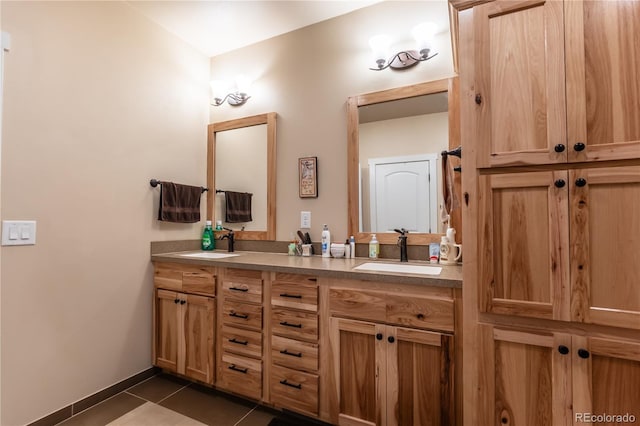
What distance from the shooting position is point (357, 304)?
5.00ft

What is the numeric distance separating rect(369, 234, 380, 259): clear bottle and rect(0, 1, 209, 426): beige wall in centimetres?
162

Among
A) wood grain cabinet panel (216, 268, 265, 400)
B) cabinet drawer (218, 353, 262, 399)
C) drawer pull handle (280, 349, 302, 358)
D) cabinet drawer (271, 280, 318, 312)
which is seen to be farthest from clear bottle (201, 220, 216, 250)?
drawer pull handle (280, 349, 302, 358)

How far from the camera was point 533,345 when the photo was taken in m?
1.15

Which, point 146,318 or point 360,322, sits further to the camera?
point 146,318

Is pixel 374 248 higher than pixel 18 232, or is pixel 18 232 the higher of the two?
pixel 18 232

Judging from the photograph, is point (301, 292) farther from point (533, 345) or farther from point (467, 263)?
point (533, 345)

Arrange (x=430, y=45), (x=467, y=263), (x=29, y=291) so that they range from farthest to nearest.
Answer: (x=430, y=45), (x=29, y=291), (x=467, y=263)

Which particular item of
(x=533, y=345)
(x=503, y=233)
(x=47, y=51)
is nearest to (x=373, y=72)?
(x=503, y=233)

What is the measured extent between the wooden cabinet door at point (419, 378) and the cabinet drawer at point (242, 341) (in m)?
0.80

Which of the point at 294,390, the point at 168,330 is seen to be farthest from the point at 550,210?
the point at 168,330

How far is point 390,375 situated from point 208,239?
74.1 inches

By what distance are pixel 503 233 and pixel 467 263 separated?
0.60 feet

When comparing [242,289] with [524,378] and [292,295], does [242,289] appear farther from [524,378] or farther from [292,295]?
[524,378]

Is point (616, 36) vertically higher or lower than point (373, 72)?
lower
